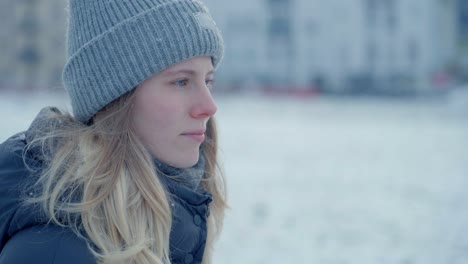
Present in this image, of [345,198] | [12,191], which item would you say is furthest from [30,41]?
[12,191]

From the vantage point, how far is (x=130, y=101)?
5.01ft

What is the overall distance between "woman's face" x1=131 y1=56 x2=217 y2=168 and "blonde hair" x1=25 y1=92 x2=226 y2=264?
4cm

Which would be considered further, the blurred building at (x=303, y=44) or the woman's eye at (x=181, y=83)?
the blurred building at (x=303, y=44)

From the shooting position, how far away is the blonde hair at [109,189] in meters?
1.36

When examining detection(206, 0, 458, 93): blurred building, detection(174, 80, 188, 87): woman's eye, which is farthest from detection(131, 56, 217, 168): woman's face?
detection(206, 0, 458, 93): blurred building

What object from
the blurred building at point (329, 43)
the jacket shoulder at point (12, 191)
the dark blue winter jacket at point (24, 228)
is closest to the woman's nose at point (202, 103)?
the dark blue winter jacket at point (24, 228)

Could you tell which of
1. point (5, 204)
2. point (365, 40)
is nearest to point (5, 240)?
point (5, 204)

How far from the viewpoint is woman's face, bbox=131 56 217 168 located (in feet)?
5.02

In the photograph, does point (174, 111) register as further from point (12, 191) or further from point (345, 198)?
point (345, 198)

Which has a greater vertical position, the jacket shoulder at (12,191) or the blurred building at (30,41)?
the jacket shoulder at (12,191)

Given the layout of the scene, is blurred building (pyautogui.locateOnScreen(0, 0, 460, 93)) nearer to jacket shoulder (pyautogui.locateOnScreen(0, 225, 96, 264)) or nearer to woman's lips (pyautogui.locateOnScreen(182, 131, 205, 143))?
woman's lips (pyautogui.locateOnScreen(182, 131, 205, 143))

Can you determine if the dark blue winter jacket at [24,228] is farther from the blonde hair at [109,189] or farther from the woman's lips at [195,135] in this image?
the woman's lips at [195,135]

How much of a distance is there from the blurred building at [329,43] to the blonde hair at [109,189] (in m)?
38.8

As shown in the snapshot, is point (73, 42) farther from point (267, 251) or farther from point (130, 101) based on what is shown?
point (267, 251)
